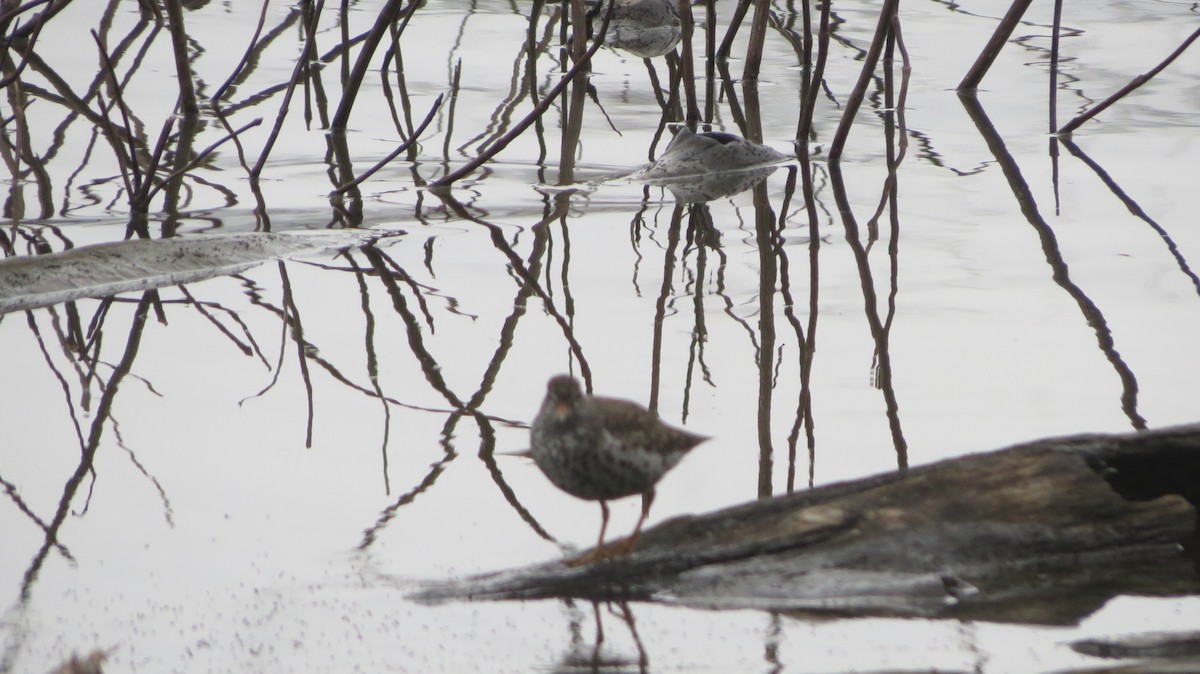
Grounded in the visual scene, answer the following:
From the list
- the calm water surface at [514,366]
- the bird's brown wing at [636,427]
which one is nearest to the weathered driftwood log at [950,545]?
the calm water surface at [514,366]

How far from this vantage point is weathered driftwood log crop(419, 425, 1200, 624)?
343cm

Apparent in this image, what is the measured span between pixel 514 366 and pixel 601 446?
1.49 meters

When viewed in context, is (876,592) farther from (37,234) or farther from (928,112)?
(928,112)

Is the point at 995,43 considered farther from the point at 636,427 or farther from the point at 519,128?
the point at 636,427

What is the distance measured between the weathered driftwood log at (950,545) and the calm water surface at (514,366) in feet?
0.34

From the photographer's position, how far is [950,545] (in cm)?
358

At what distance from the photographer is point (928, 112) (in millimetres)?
9391

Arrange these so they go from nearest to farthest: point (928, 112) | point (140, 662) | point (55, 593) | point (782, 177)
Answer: point (140, 662) < point (55, 593) < point (782, 177) < point (928, 112)

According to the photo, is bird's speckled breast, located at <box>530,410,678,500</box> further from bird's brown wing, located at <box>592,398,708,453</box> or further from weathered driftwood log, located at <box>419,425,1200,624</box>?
weathered driftwood log, located at <box>419,425,1200,624</box>

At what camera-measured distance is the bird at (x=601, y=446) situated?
3.52 metres

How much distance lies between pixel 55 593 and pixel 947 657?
2.12 metres

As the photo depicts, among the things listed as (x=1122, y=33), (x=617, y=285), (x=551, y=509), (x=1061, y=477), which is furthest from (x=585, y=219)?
(x=1122, y=33)

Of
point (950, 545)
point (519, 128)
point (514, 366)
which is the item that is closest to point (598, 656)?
point (950, 545)

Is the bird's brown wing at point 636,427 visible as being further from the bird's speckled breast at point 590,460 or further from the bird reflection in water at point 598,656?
the bird reflection in water at point 598,656
